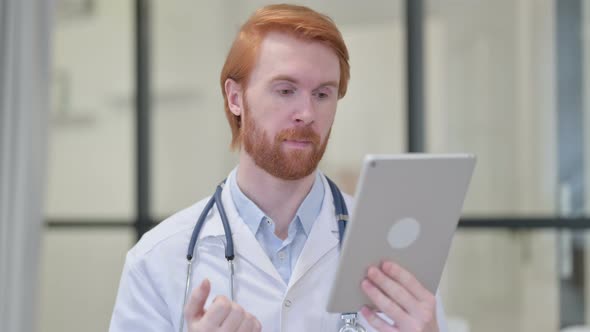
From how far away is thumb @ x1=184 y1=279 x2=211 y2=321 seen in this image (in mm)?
1209

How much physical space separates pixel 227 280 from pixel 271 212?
0.52 ft

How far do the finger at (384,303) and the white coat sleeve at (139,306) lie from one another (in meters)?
0.42

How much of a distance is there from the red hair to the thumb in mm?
428

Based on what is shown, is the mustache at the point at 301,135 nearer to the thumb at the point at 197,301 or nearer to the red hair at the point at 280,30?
the red hair at the point at 280,30

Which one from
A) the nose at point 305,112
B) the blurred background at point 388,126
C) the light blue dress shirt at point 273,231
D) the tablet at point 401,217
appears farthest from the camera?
the blurred background at point 388,126

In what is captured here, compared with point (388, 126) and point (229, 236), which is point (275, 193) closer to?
point (229, 236)

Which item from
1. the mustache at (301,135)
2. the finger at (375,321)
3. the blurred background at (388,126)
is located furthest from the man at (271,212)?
the blurred background at (388,126)

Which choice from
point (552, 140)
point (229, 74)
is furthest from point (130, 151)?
point (229, 74)

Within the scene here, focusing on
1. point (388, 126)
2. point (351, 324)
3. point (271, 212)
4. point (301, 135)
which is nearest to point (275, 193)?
point (271, 212)

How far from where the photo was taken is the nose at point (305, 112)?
1.35 meters

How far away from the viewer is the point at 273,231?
149cm

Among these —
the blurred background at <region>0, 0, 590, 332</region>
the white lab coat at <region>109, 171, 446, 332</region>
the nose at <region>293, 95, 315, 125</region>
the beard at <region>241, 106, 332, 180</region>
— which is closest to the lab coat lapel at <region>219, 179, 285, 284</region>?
the white lab coat at <region>109, 171, 446, 332</region>

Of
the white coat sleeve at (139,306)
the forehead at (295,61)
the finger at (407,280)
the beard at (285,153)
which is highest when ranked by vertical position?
the forehead at (295,61)

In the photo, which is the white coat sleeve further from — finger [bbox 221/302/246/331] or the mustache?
the mustache
